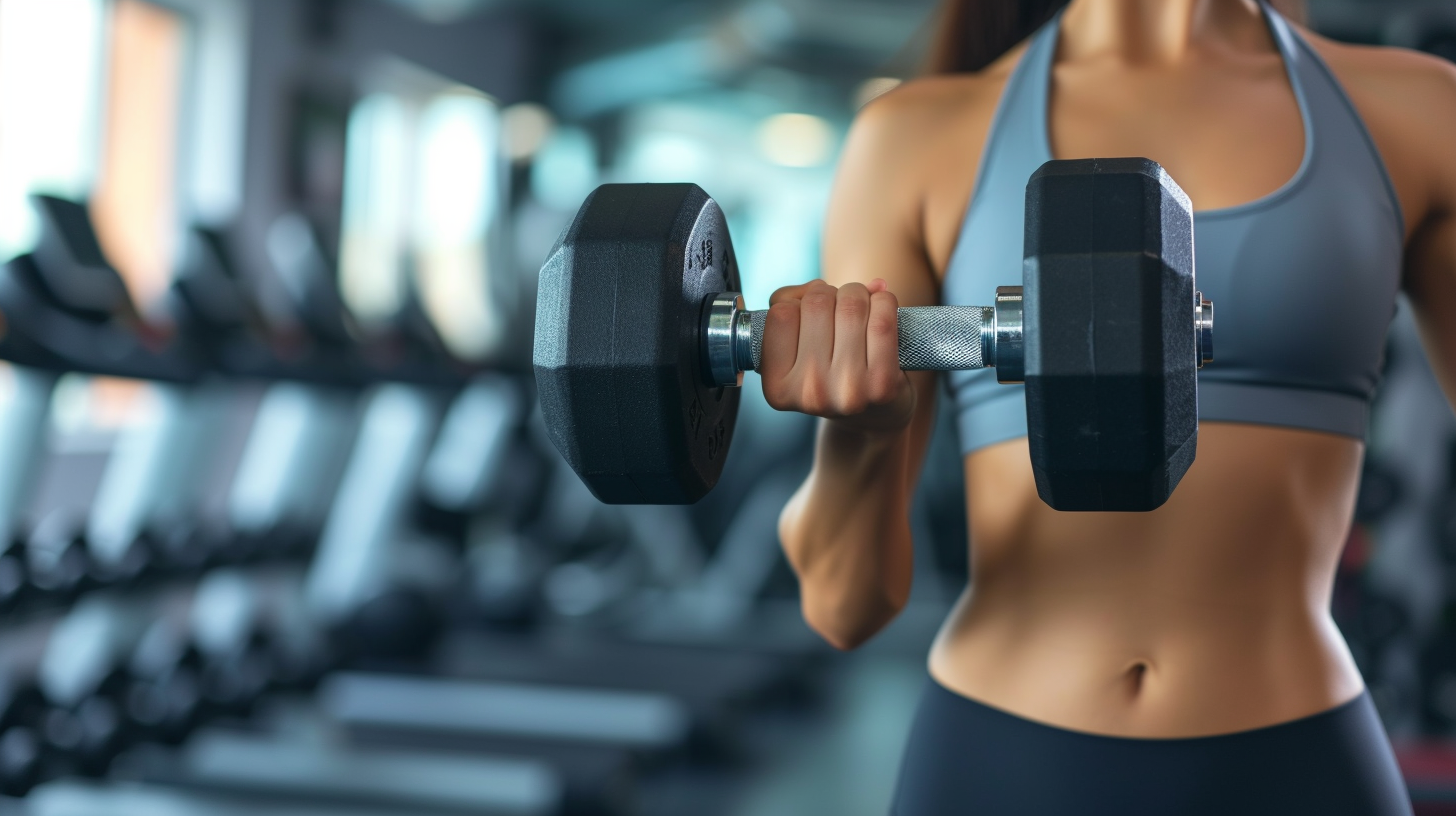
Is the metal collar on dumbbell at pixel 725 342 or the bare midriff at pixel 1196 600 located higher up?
the metal collar on dumbbell at pixel 725 342

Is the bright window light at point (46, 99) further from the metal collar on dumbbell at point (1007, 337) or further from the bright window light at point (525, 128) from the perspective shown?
the metal collar on dumbbell at point (1007, 337)

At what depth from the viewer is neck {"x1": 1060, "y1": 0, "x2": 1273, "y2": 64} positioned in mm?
806

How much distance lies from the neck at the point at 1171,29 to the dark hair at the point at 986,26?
0.45 ft

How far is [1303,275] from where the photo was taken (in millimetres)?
677

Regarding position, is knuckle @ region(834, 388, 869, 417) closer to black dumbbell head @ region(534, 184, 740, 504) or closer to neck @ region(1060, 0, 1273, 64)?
black dumbbell head @ region(534, 184, 740, 504)

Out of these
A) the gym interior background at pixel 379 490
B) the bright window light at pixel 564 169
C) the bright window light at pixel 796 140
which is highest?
the bright window light at pixel 796 140

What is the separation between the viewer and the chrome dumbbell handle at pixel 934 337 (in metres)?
0.54

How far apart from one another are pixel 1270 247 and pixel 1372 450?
8.81 ft

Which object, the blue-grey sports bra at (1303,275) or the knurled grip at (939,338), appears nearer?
the knurled grip at (939,338)

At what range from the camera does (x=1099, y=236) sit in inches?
19.4

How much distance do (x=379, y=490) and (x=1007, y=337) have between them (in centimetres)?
305

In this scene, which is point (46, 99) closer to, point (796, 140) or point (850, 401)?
point (850, 401)

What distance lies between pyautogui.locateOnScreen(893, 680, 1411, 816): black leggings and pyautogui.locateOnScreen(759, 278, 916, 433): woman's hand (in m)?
0.28

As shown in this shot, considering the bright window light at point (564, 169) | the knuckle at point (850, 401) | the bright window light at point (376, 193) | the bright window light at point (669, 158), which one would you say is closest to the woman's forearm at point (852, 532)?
the knuckle at point (850, 401)
